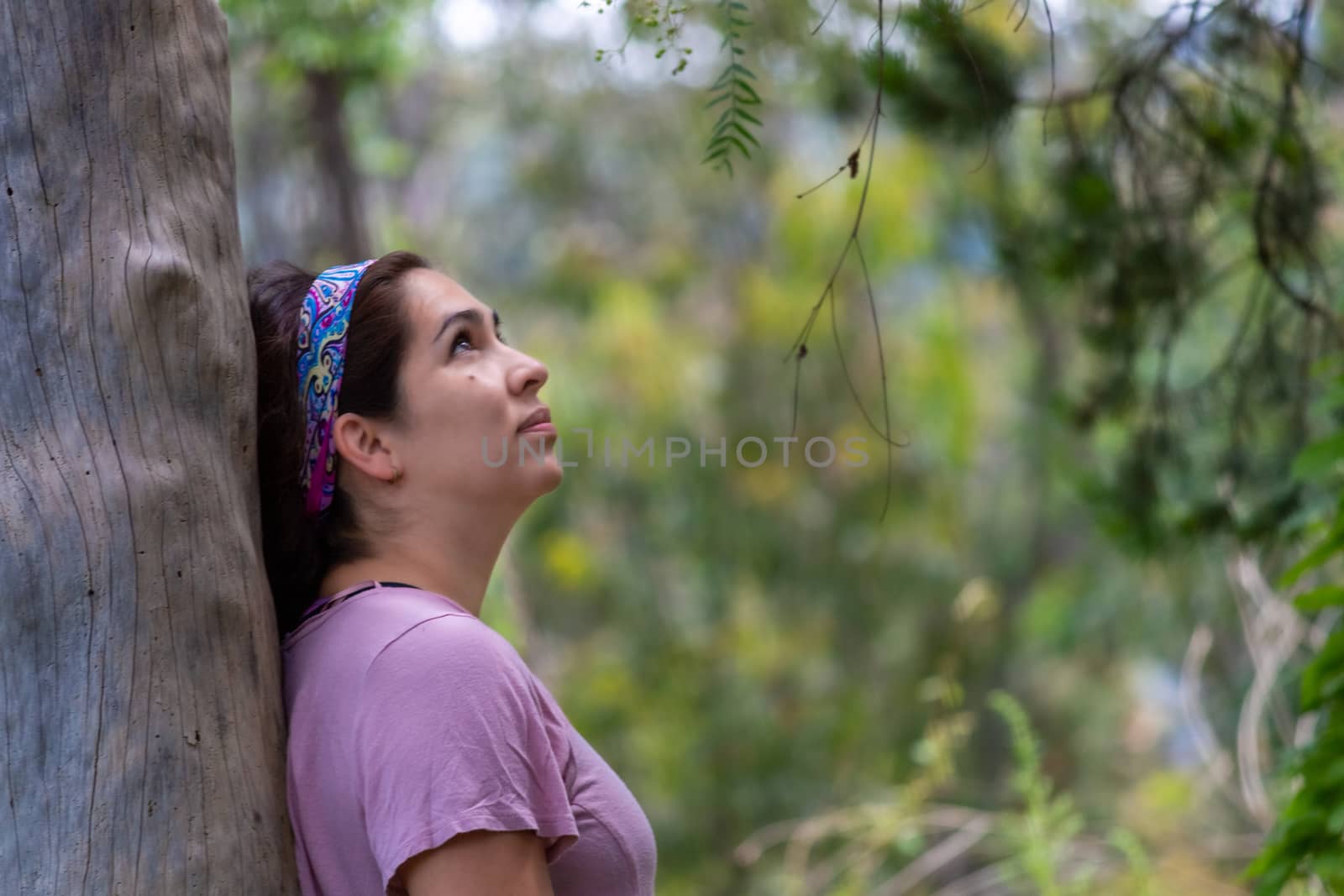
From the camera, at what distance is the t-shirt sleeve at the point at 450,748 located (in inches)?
41.1

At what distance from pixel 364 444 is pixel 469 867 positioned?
451mm

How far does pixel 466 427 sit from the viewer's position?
128cm

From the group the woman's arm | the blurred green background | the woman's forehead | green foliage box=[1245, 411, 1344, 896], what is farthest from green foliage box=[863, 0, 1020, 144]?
the blurred green background

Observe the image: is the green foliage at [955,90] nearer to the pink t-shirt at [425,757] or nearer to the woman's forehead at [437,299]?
the woman's forehead at [437,299]

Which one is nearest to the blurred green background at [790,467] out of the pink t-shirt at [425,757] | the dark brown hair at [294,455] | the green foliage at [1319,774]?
the green foliage at [1319,774]

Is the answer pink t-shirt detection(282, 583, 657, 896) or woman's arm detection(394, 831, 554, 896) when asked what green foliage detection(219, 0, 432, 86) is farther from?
woman's arm detection(394, 831, 554, 896)

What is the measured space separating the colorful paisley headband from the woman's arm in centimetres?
42

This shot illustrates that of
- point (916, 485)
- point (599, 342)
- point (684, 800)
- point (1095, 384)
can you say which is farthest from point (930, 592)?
point (1095, 384)

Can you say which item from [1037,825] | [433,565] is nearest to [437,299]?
[433,565]

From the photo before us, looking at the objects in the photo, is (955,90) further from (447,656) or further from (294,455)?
(447,656)

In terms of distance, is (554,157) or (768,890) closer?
(768,890)

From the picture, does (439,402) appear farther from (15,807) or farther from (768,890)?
(768,890)

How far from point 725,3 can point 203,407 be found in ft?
2.01

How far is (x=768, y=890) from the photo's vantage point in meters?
6.68
